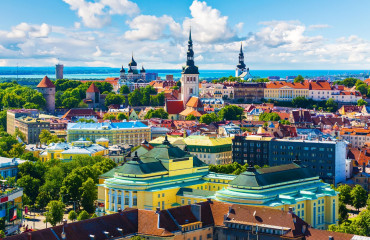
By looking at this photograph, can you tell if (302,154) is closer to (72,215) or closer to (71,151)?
(71,151)

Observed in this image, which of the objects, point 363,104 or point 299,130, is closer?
point 299,130

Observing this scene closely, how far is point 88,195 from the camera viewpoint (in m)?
74.4

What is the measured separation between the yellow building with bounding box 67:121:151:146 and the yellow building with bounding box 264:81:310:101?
242ft

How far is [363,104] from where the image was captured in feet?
585

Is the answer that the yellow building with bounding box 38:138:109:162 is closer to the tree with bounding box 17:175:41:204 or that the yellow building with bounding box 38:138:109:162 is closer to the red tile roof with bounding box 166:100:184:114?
the tree with bounding box 17:175:41:204

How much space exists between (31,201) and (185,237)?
28.4 m

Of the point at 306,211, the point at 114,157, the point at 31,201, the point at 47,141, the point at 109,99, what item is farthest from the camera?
the point at 109,99

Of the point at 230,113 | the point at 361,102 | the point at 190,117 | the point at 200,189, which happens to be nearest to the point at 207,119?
the point at 190,117

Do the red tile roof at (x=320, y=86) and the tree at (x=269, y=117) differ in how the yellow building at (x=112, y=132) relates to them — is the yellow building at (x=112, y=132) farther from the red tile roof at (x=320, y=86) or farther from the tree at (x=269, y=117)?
the red tile roof at (x=320, y=86)

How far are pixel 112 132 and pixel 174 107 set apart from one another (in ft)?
164

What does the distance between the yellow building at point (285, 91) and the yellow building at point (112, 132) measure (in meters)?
73.8

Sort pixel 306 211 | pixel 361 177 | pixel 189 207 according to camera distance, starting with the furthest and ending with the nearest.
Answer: pixel 361 177
pixel 306 211
pixel 189 207

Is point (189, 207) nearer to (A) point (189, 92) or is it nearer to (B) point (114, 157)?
(B) point (114, 157)

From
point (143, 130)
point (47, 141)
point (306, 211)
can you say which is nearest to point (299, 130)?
point (143, 130)
